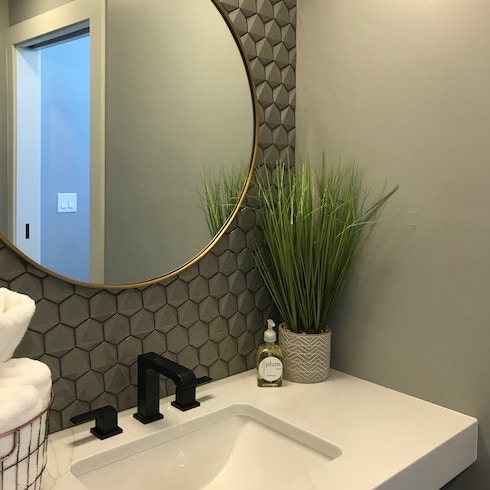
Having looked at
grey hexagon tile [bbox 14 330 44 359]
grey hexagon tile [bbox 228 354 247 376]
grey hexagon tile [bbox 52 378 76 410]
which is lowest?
grey hexagon tile [bbox 228 354 247 376]

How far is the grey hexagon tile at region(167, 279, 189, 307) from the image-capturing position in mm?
1305

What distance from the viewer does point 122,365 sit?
1.23m

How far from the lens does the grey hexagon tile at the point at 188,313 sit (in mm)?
1331

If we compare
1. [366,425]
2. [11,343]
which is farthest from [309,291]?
[11,343]

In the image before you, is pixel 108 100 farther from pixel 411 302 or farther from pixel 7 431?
pixel 411 302

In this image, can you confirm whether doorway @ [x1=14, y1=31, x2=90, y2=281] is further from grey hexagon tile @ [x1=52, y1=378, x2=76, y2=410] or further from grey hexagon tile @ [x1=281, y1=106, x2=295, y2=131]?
grey hexagon tile @ [x1=281, y1=106, x2=295, y2=131]

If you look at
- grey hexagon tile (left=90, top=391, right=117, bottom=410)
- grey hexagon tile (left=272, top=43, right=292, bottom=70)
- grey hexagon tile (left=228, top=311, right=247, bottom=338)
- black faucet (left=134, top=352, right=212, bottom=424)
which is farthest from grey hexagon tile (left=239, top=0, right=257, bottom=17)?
grey hexagon tile (left=90, top=391, right=117, bottom=410)

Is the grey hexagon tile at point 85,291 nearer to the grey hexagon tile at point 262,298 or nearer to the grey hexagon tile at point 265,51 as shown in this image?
the grey hexagon tile at point 262,298

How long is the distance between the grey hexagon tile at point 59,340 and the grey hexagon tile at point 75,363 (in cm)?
1

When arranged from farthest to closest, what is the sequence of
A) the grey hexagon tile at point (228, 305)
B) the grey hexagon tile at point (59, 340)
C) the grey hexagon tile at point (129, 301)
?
the grey hexagon tile at point (228, 305)
the grey hexagon tile at point (129, 301)
the grey hexagon tile at point (59, 340)

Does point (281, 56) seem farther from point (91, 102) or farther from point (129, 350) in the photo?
point (129, 350)

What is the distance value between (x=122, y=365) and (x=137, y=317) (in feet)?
0.34

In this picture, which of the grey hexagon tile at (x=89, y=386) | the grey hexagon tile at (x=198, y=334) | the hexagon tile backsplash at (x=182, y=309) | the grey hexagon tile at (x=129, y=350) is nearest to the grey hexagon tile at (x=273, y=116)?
the hexagon tile backsplash at (x=182, y=309)

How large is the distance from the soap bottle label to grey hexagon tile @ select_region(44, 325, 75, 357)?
451 millimetres
